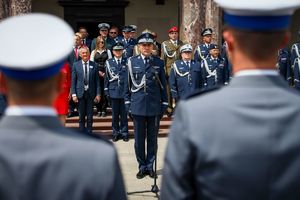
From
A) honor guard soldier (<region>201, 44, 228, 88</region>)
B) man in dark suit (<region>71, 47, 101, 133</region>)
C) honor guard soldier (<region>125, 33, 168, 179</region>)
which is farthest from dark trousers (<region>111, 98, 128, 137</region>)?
honor guard soldier (<region>125, 33, 168, 179</region>)

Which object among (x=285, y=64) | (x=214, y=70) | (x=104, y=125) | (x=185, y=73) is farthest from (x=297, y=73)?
(x=104, y=125)

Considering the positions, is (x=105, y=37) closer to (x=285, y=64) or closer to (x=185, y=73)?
(x=185, y=73)

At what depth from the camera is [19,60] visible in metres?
2.10

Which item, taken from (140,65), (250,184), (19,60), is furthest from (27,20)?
(140,65)

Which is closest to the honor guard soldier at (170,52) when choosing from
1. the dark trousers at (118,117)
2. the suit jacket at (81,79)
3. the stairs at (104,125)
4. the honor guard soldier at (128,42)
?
the stairs at (104,125)

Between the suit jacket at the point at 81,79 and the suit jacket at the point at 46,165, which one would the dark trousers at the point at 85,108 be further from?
the suit jacket at the point at 46,165

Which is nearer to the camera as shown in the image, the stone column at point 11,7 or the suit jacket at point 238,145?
the suit jacket at point 238,145

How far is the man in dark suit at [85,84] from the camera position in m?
10.9

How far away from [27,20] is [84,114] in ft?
29.4

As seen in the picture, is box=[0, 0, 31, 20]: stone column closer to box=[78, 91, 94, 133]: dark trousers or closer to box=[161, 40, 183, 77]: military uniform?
box=[161, 40, 183, 77]: military uniform

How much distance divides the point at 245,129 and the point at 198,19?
39.0ft

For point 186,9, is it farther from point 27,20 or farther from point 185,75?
point 27,20

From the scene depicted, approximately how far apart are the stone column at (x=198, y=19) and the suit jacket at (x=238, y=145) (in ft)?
38.0

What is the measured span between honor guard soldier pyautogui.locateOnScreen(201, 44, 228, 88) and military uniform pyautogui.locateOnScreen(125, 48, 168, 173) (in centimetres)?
372
